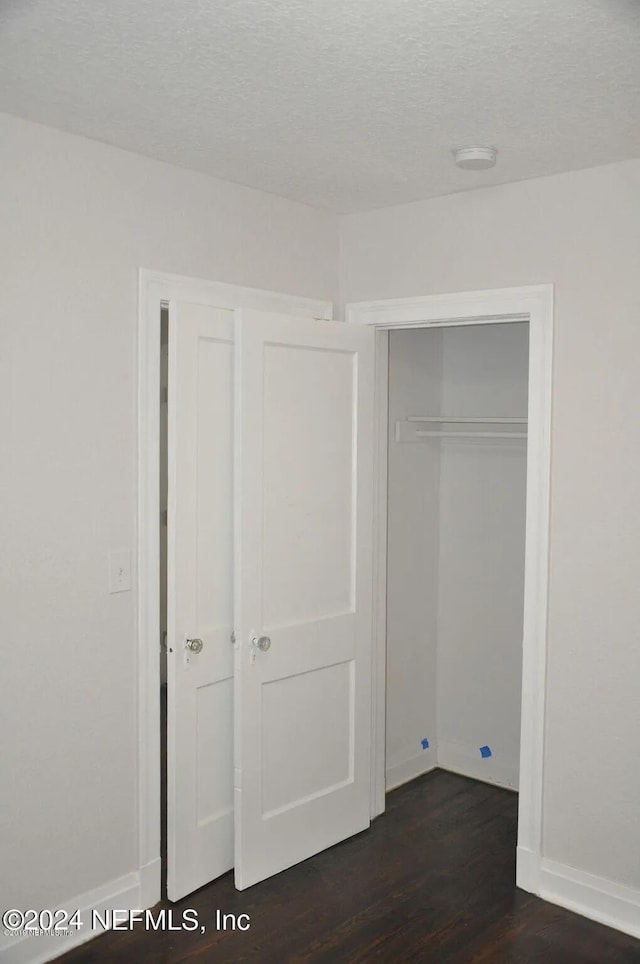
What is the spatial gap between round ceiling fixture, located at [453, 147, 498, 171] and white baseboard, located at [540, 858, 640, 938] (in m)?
2.40

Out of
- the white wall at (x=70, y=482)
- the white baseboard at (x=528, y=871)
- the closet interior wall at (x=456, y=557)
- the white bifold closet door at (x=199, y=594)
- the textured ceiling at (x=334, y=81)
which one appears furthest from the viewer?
the closet interior wall at (x=456, y=557)

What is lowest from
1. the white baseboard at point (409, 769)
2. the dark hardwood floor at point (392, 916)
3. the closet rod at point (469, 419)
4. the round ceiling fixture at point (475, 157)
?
the dark hardwood floor at point (392, 916)

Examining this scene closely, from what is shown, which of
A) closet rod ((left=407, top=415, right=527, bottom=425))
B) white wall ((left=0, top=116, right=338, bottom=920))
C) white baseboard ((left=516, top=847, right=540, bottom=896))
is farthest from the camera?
closet rod ((left=407, top=415, right=527, bottom=425))

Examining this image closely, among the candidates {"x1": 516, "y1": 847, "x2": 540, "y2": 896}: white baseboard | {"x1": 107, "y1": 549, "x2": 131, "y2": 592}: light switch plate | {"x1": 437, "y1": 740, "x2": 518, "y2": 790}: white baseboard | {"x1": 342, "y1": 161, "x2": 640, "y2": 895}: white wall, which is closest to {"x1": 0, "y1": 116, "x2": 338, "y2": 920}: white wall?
{"x1": 107, "y1": 549, "x2": 131, "y2": 592}: light switch plate

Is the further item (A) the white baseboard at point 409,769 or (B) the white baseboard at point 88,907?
(A) the white baseboard at point 409,769

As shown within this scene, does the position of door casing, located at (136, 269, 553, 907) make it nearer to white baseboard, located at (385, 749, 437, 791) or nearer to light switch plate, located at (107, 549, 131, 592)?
light switch plate, located at (107, 549, 131, 592)

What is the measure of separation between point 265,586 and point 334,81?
171 centimetres

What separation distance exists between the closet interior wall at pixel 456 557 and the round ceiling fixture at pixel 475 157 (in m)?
1.17

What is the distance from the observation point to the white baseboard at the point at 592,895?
2.91 meters

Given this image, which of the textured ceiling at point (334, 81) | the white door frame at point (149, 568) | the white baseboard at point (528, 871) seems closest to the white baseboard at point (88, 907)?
the white door frame at point (149, 568)

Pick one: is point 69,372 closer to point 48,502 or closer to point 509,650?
point 48,502

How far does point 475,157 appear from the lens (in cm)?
276

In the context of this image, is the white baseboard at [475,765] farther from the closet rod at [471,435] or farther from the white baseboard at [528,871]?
the closet rod at [471,435]

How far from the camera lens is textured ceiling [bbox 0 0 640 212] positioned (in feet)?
6.10
